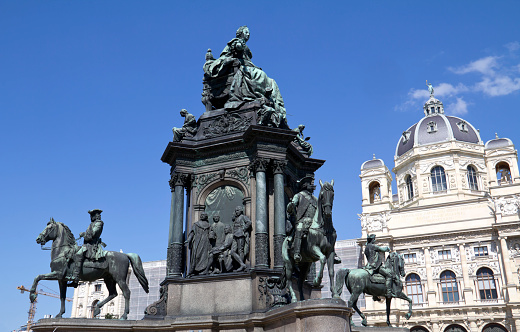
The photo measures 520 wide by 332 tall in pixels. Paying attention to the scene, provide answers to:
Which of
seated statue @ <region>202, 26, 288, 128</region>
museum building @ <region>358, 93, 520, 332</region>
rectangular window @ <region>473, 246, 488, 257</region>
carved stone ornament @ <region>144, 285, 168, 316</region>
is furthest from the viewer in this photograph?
rectangular window @ <region>473, 246, 488, 257</region>

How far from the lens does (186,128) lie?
14.3 meters

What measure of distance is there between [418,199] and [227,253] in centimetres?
6982

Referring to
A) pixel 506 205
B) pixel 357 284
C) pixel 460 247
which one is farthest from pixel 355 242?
pixel 357 284

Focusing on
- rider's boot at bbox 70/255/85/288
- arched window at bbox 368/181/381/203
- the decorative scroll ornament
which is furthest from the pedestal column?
arched window at bbox 368/181/381/203

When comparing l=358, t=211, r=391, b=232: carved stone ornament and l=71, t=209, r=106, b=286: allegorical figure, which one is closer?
l=71, t=209, r=106, b=286: allegorical figure

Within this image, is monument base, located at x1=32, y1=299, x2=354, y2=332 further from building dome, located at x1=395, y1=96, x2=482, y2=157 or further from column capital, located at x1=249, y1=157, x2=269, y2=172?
building dome, located at x1=395, y1=96, x2=482, y2=157

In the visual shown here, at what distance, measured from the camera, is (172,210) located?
13.6 metres

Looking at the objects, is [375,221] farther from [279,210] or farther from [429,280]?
[279,210]

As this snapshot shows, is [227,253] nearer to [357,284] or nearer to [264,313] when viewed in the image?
[264,313]

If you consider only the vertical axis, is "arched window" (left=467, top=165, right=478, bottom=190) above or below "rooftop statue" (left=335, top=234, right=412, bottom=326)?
above

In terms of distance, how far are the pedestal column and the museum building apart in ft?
171

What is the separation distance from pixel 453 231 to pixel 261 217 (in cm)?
5822

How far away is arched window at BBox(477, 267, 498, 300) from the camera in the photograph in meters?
61.8

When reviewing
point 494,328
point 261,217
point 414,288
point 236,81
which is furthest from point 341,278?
point 414,288
